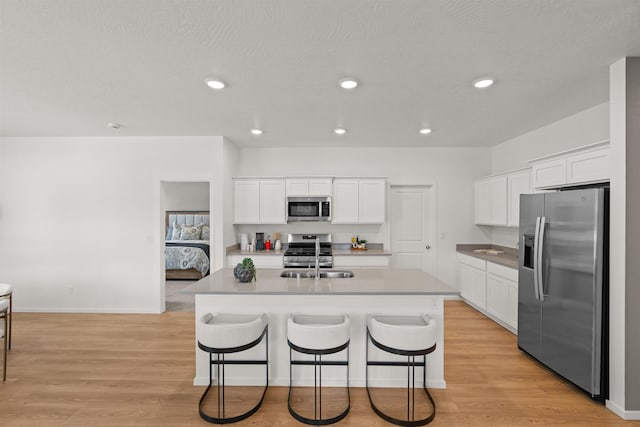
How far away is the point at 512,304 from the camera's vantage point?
3688mm

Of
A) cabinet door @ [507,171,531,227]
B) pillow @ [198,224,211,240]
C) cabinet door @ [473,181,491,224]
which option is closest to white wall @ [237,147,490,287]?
cabinet door @ [473,181,491,224]

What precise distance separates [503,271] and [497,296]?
1.22ft

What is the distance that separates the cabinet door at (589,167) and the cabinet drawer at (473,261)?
1.82 m

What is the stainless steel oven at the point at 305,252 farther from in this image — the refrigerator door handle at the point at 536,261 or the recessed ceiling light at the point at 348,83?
the refrigerator door handle at the point at 536,261

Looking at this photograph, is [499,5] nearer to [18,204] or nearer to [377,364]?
[377,364]

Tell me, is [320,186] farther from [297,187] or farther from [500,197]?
[500,197]

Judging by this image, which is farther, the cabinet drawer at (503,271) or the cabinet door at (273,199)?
the cabinet door at (273,199)

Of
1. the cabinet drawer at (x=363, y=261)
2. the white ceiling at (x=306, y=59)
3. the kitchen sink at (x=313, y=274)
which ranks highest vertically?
the white ceiling at (x=306, y=59)

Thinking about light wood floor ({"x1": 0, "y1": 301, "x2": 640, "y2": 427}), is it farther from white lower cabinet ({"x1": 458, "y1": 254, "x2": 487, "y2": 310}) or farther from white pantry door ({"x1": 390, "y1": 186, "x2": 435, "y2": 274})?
white pantry door ({"x1": 390, "y1": 186, "x2": 435, "y2": 274})

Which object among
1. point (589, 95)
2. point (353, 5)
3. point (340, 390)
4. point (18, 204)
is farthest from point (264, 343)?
point (18, 204)

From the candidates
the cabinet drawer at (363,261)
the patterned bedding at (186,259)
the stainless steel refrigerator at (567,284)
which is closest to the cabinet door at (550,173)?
the stainless steel refrigerator at (567,284)

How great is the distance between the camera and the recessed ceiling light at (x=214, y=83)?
2574 millimetres

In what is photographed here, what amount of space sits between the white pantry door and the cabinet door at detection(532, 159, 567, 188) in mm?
2106

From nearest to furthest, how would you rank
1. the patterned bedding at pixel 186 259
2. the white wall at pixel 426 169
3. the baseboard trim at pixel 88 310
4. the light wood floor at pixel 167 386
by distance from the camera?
the light wood floor at pixel 167 386
the baseboard trim at pixel 88 310
the white wall at pixel 426 169
the patterned bedding at pixel 186 259
